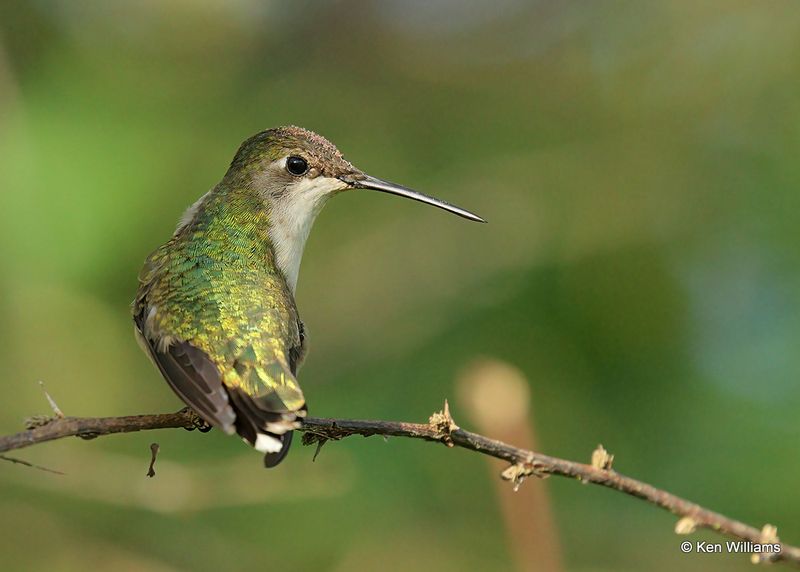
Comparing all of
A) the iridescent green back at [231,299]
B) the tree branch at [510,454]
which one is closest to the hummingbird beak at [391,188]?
the iridescent green back at [231,299]

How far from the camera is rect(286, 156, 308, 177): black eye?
170 inches

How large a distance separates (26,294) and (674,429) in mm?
3246

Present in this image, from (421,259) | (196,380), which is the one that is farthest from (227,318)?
(421,259)

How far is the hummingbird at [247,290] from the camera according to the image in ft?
9.93

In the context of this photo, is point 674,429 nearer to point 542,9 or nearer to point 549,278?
point 549,278

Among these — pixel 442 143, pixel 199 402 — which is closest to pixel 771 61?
pixel 442 143

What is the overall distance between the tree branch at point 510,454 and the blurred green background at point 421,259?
84.4 inches

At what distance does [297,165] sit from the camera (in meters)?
4.31

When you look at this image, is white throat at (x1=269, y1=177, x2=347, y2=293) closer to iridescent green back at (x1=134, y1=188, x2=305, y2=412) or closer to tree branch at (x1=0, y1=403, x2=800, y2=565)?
iridescent green back at (x1=134, y1=188, x2=305, y2=412)

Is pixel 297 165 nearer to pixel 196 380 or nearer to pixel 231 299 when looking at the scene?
pixel 231 299

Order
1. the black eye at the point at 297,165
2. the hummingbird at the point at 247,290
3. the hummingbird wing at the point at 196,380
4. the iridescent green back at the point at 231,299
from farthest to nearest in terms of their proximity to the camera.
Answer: the black eye at the point at 297,165 < the iridescent green back at the point at 231,299 < the hummingbird at the point at 247,290 < the hummingbird wing at the point at 196,380

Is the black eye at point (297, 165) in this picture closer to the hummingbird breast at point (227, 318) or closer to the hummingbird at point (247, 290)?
the hummingbird at point (247, 290)

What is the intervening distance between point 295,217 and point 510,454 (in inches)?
84.7

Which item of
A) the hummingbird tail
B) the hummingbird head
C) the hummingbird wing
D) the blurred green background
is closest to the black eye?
the hummingbird head
